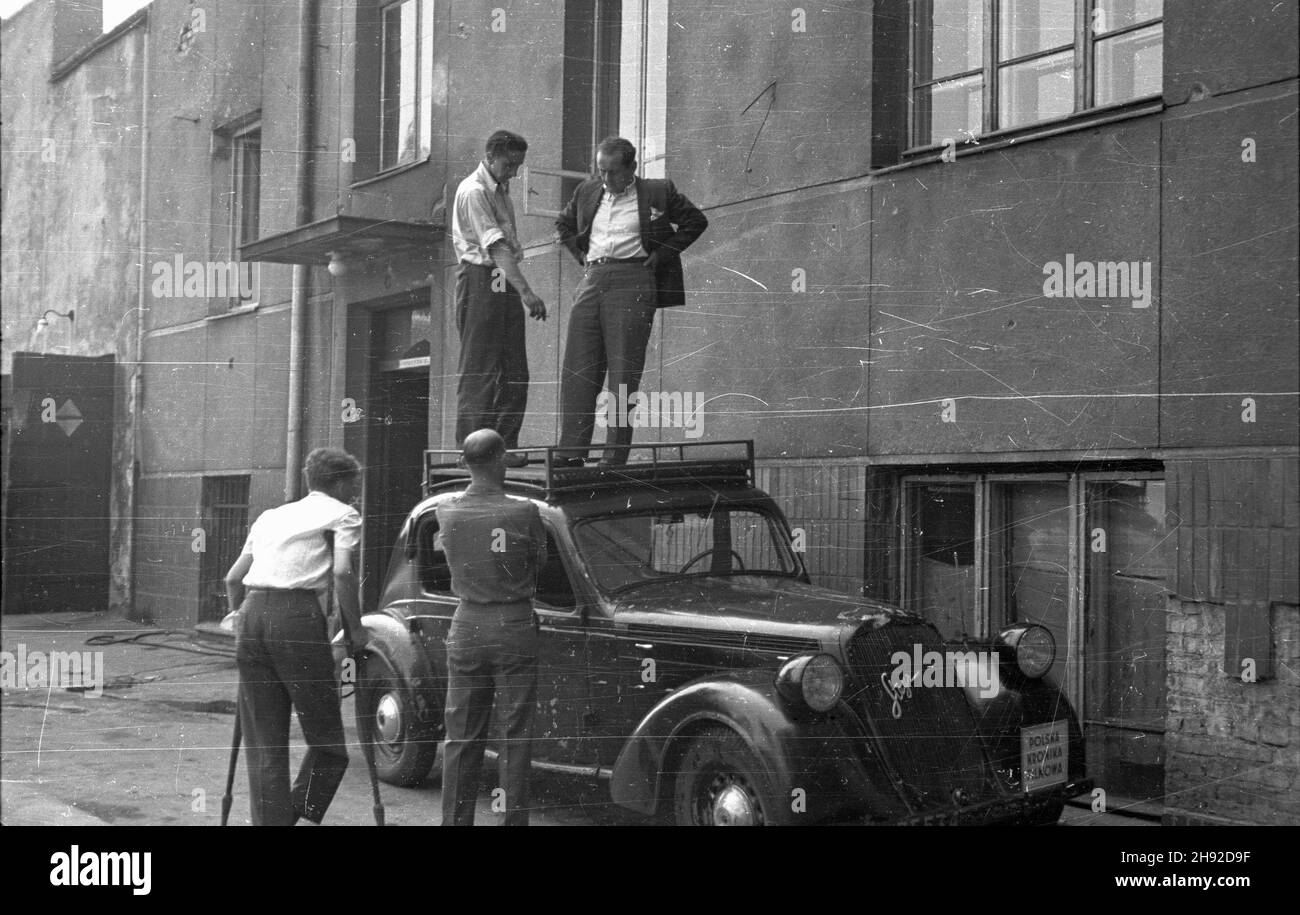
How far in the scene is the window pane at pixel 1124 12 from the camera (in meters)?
3.54

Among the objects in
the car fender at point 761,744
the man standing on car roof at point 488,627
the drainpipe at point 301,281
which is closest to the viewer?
the car fender at point 761,744

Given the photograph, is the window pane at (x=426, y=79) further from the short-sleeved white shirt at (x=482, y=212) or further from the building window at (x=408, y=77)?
the short-sleeved white shirt at (x=482, y=212)

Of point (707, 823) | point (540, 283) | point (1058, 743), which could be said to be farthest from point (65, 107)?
point (1058, 743)

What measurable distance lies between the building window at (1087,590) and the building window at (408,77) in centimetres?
200

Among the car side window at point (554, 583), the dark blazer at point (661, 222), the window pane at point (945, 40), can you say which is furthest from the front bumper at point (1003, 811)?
the window pane at point (945, 40)

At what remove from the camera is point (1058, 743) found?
3463 mm

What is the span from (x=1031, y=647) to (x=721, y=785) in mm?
1022

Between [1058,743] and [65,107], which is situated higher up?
[65,107]

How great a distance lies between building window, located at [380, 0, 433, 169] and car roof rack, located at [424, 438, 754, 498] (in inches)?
39.2

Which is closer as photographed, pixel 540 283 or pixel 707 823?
pixel 707 823

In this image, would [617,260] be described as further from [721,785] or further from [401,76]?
[721,785]

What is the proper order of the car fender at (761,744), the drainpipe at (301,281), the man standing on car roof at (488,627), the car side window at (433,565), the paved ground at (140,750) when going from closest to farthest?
the car fender at (761,744) < the paved ground at (140,750) < the man standing on car roof at (488,627) < the drainpipe at (301,281) < the car side window at (433,565)
